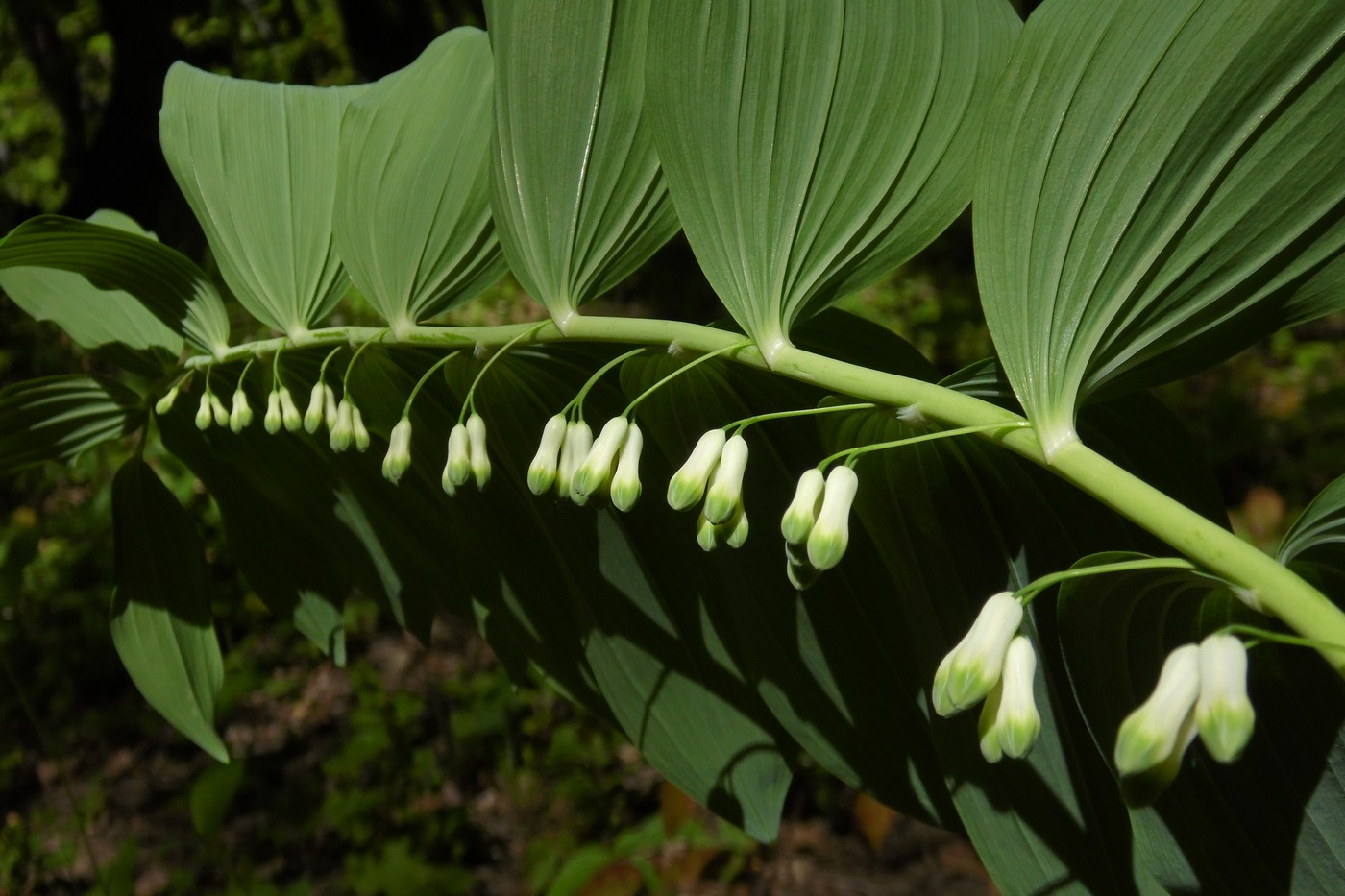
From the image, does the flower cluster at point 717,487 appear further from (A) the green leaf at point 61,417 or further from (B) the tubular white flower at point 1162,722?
(A) the green leaf at point 61,417

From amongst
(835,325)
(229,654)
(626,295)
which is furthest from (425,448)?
(626,295)

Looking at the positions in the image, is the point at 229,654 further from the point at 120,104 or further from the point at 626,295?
the point at 120,104

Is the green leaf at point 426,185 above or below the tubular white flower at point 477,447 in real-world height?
above

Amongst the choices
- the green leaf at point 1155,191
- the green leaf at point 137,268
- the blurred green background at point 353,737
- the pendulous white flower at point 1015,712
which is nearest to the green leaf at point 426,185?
the green leaf at point 137,268

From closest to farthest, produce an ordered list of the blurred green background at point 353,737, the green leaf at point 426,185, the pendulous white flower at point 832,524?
the pendulous white flower at point 832,524 → the green leaf at point 426,185 → the blurred green background at point 353,737

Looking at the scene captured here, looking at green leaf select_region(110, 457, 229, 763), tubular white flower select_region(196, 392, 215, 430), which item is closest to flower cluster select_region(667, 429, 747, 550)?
tubular white flower select_region(196, 392, 215, 430)

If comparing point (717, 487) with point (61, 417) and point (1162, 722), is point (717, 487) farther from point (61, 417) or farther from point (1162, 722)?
point (61, 417)

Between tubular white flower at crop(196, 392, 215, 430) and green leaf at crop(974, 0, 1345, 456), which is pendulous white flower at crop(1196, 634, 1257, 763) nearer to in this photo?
green leaf at crop(974, 0, 1345, 456)
